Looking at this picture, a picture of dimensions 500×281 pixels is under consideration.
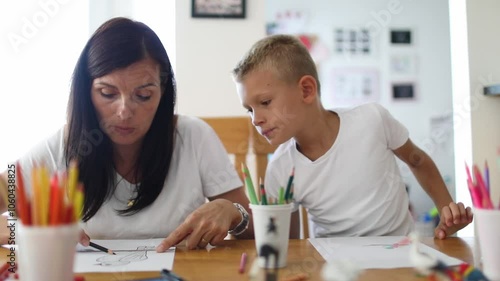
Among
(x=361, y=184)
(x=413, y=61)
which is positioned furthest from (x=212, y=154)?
(x=413, y=61)

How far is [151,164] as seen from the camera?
40.3 inches

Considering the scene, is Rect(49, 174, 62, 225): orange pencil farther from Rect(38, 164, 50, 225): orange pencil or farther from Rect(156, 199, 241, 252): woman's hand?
Rect(156, 199, 241, 252): woman's hand

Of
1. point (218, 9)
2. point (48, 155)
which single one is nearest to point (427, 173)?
point (48, 155)

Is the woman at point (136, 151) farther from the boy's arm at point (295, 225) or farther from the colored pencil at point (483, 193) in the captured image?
the colored pencil at point (483, 193)

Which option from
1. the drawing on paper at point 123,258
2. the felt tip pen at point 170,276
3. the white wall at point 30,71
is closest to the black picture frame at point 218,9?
the white wall at point 30,71

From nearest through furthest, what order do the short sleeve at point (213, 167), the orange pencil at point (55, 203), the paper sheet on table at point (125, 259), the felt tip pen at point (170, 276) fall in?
the orange pencil at point (55, 203), the felt tip pen at point (170, 276), the paper sheet on table at point (125, 259), the short sleeve at point (213, 167)

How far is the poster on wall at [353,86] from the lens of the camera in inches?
122

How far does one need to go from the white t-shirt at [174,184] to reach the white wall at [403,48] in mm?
2140

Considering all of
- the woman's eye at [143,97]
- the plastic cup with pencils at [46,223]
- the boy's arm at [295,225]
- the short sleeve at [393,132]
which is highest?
the woman's eye at [143,97]

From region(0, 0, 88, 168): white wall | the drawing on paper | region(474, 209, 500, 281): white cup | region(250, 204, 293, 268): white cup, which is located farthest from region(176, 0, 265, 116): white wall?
region(474, 209, 500, 281): white cup

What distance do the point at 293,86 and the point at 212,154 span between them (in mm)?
266

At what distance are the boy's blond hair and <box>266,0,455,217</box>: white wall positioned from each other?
197 cm

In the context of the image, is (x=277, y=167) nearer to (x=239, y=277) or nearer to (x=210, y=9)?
(x=239, y=277)

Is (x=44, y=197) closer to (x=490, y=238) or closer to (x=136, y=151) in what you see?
(x=490, y=238)
